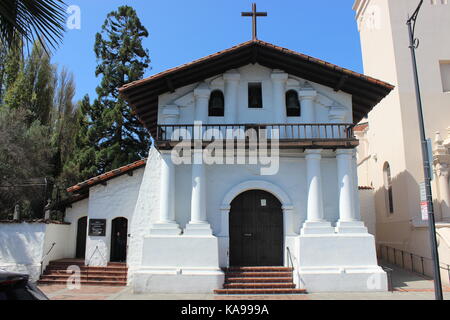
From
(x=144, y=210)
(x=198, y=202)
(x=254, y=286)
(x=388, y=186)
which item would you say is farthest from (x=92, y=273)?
(x=388, y=186)

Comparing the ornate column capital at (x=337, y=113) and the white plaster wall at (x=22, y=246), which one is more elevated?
the ornate column capital at (x=337, y=113)

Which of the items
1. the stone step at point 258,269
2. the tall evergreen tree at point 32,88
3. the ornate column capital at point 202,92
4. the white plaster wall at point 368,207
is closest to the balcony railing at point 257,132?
the ornate column capital at point 202,92

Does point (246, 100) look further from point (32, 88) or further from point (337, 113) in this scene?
point (32, 88)

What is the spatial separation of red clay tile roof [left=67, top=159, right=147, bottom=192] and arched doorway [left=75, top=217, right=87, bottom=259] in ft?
7.06

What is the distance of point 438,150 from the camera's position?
15.7m

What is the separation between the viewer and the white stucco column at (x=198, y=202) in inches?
476

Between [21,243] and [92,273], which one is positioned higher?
[21,243]

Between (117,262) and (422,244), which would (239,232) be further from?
(422,244)

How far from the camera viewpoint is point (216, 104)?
45.0ft

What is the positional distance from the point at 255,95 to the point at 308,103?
6.50ft

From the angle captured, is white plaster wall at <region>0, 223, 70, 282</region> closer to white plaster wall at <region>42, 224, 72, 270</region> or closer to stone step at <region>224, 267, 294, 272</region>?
white plaster wall at <region>42, 224, 72, 270</region>

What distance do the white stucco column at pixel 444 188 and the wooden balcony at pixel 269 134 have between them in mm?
5527

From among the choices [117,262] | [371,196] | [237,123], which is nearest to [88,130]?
[117,262]

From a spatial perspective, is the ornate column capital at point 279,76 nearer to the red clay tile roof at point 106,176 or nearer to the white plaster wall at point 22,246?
the red clay tile roof at point 106,176
